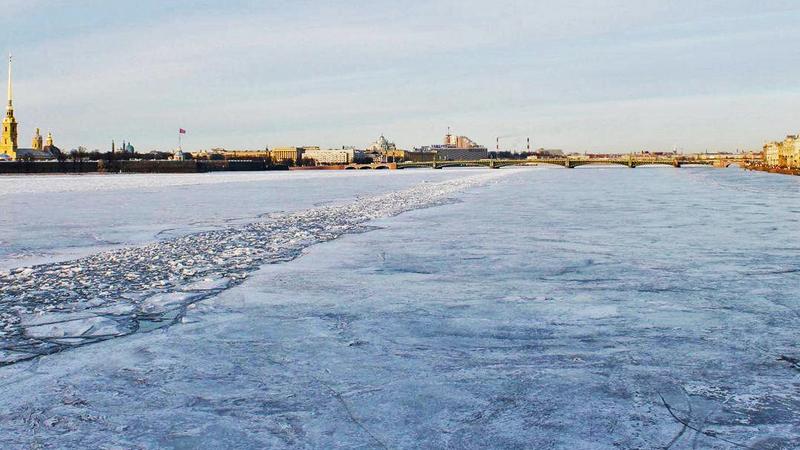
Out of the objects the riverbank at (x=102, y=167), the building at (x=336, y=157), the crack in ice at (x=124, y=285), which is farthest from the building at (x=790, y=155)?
the building at (x=336, y=157)

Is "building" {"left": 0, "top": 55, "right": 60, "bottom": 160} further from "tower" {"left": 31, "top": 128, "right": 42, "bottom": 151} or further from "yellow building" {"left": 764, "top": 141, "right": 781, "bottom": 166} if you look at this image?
"yellow building" {"left": 764, "top": 141, "right": 781, "bottom": 166}

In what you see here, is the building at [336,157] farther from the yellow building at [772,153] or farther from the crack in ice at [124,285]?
the crack in ice at [124,285]

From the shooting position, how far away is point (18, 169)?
8469 cm

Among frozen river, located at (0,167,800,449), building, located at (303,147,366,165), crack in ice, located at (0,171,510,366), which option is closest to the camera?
frozen river, located at (0,167,800,449)

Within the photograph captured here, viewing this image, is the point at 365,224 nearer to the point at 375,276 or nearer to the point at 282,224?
the point at 282,224

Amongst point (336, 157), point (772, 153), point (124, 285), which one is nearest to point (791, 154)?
point (772, 153)

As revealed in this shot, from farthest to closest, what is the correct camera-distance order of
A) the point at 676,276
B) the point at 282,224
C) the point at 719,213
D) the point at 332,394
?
1. the point at 719,213
2. the point at 282,224
3. the point at 676,276
4. the point at 332,394

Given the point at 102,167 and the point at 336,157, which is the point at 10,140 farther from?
the point at 336,157

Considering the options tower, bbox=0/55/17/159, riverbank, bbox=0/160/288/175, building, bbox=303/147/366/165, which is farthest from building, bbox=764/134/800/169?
tower, bbox=0/55/17/159

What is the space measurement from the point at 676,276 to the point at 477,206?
11.1 metres

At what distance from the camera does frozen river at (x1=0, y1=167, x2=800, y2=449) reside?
9.34ft

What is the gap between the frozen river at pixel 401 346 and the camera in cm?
Result: 285

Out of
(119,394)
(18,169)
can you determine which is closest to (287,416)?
(119,394)

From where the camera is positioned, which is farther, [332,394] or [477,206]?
[477,206]
